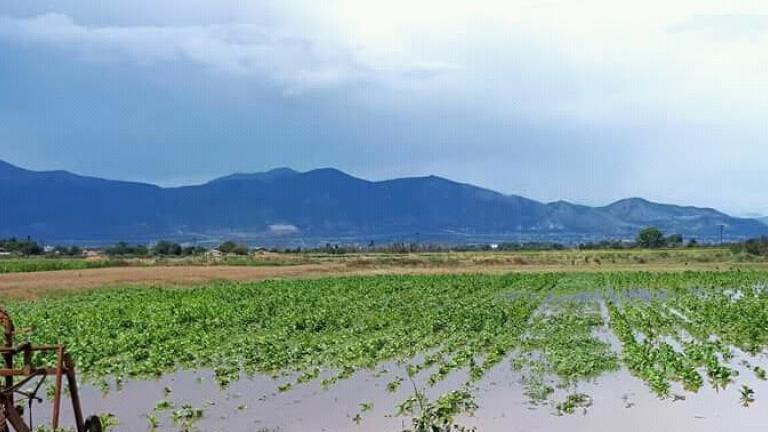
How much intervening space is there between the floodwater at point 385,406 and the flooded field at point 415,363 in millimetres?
37

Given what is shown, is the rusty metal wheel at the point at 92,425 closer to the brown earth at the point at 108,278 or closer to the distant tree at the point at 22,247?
the brown earth at the point at 108,278

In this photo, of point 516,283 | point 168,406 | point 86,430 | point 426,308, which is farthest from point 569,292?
point 86,430

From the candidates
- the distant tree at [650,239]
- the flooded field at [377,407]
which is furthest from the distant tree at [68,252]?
the flooded field at [377,407]

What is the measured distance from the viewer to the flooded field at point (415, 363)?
12789mm

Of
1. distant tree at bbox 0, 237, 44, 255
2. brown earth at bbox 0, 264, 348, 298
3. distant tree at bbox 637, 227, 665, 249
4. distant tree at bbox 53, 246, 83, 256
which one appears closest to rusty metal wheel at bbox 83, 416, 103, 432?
brown earth at bbox 0, 264, 348, 298

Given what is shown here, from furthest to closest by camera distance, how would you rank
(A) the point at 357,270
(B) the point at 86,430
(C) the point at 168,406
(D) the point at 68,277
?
(A) the point at 357,270, (D) the point at 68,277, (C) the point at 168,406, (B) the point at 86,430

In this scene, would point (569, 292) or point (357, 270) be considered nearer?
point (569, 292)

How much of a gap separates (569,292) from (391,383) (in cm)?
2963

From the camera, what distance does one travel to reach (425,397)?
45.9 feet

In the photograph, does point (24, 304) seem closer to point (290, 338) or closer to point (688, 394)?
point (290, 338)

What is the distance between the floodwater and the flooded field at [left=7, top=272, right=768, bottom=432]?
0.12 feet

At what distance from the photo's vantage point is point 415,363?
18.2m

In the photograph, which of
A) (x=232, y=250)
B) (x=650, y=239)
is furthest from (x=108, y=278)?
(x=650, y=239)

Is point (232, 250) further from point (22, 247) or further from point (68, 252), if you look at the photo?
point (22, 247)
